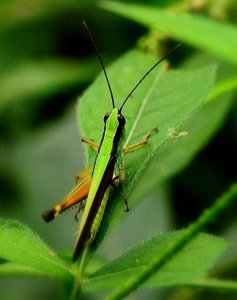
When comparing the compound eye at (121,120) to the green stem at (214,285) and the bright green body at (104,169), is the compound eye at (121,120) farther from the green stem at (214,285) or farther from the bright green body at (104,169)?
the green stem at (214,285)

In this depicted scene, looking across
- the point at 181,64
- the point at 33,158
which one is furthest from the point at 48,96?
the point at 181,64

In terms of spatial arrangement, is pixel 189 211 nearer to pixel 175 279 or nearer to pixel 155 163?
pixel 155 163

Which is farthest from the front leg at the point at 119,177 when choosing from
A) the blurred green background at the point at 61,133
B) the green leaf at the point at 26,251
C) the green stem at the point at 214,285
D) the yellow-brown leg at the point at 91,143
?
the blurred green background at the point at 61,133

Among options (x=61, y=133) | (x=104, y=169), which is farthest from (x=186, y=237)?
(x=61, y=133)

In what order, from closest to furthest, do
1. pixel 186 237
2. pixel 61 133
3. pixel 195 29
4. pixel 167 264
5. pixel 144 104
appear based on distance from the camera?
pixel 186 237 < pixel 167 264 < pixel 144 104 < pixel 195 29 < pixel 61 133

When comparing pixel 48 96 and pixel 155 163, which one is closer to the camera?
pixel 155 163

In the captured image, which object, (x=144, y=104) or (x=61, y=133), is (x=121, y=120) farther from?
(x=61, y=133)
